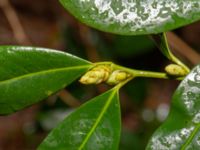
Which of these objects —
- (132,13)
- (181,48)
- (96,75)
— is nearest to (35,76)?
(96,75)

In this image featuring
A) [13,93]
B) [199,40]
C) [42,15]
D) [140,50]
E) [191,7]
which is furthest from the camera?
[42,15]

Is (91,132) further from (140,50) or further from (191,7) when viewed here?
(140,50)

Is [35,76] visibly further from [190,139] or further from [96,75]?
[190,139]

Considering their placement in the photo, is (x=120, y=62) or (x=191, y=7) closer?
(x=191, y=7)

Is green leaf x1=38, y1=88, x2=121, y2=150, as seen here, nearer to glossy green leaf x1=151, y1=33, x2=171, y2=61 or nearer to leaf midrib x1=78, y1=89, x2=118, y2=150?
leaf midrib x1=78, y1=89, x2=118, y2=150

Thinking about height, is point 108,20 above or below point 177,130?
above

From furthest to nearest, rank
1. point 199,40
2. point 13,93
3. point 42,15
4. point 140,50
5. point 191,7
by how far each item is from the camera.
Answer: point 42,15 → point 199,40 → point 140,50 → point 13,93 → point 191,7

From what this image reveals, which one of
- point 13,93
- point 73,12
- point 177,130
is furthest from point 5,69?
point 177,130
